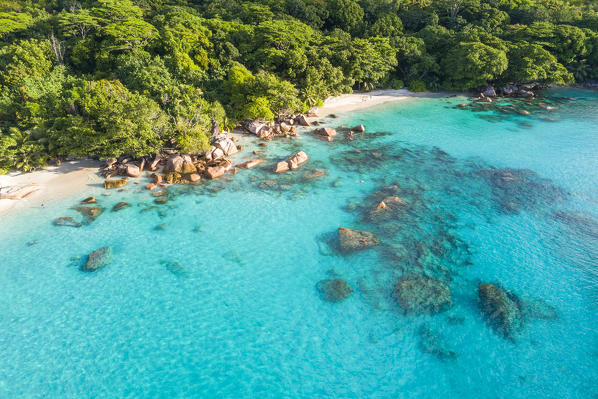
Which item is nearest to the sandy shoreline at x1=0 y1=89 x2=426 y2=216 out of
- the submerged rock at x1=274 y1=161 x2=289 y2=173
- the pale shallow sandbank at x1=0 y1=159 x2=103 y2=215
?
the pale shallow sandbank at x1=0 y1=159 x2=103 y2=215

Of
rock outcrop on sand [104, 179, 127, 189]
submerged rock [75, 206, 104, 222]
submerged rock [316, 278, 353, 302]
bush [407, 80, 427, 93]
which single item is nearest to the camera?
submerged rock [316, 278, 353, 302]

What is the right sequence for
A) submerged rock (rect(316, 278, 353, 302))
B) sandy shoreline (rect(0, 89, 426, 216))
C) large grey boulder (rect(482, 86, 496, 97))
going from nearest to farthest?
submerged rock (rect(316, 278, 353, 302)) < sandy shoreline (rect(0, 89, 426, 216)) < large grey boulder (rect(482, 86, 496, 97))

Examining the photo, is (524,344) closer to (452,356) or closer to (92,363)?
(452,356)

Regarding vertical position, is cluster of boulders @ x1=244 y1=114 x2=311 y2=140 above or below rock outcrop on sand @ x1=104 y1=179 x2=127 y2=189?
above

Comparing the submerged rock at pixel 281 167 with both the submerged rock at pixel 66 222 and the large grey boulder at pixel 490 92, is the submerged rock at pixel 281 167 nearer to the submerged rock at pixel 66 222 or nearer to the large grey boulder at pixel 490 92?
the submerged rock at pixel 66 222

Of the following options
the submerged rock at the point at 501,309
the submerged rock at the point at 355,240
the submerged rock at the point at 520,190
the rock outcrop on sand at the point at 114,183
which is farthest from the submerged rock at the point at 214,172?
the submerged rock at the point at 520,190

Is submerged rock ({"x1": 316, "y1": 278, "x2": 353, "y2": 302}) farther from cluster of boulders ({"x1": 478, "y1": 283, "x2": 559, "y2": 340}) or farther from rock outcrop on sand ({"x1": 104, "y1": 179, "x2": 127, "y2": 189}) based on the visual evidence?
rock outcrop on sand ({"x1": 104, "y1": 179, "x2": 127, "y2": 189})

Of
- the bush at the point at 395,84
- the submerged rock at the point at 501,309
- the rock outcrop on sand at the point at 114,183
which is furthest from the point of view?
the bush at the point at 395,84
